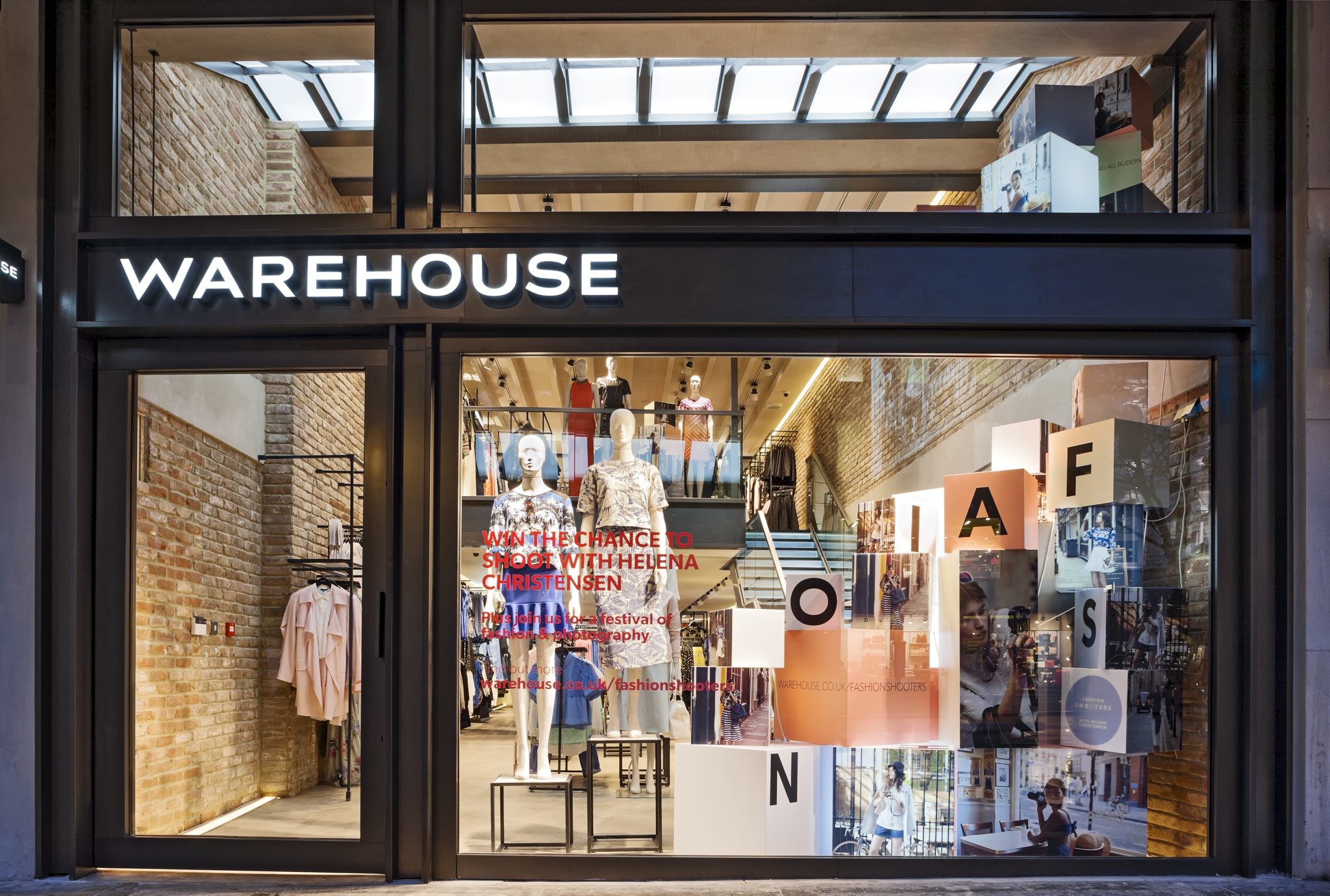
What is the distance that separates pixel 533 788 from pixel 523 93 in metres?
3.27

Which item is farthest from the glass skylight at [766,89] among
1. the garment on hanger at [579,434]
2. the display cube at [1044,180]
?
the garment on hanger at [579,434]

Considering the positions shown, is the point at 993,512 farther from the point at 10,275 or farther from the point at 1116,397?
the point at 10,275

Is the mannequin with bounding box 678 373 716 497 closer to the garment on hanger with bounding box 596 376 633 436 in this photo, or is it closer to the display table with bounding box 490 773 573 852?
the garment on hanger with bounding box 596 376 633 436

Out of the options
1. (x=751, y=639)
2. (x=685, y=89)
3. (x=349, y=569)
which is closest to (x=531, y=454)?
(x=349, y=569)

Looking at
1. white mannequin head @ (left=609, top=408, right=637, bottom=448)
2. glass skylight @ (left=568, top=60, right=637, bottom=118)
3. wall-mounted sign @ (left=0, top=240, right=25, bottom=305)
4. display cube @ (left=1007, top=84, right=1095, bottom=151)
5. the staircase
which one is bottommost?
the staircase

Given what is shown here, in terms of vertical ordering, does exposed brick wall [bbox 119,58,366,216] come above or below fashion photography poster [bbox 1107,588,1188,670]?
above

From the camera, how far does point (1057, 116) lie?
4887 mm

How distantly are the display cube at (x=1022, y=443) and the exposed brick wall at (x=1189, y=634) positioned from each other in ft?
1.70

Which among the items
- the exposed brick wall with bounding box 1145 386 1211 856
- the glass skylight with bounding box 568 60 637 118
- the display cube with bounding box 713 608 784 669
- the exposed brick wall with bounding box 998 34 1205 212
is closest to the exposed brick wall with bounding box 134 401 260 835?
the display cube with bounding box 713 608 784 669

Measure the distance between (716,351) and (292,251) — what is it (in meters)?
1.97

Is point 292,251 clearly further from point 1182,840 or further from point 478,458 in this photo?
point 1182,840

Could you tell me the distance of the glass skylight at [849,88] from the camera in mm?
4988

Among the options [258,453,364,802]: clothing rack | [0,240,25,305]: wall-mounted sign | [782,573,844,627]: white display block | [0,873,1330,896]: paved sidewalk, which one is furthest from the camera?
[782,573,844,627]: white display block

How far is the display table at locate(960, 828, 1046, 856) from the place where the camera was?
4.48 m
